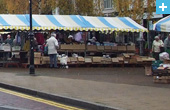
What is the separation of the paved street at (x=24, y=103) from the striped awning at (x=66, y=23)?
891cm

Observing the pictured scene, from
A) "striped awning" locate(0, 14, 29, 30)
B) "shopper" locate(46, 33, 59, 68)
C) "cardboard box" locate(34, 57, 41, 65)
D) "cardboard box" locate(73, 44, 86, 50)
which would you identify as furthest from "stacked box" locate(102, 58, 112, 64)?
"striped awning" locate(0, 14, 29, 30)

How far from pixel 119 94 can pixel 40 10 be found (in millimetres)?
26073

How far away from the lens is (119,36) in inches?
1174

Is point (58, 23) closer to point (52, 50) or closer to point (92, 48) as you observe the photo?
point (52, 50)

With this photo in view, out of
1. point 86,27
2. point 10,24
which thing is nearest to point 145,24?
point 86,27

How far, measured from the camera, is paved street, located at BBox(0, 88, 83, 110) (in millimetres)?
9549

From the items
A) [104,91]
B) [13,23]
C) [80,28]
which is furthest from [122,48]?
[104,91]

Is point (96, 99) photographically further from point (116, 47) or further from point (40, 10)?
point (40, 10)

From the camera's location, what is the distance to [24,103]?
10.2 meters

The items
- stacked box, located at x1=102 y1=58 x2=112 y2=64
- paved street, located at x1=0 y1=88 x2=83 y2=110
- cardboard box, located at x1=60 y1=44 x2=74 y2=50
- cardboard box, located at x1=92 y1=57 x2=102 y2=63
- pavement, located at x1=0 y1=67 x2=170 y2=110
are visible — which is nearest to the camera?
pavement, located at x1=0 y1=67 x2=170 y2=110

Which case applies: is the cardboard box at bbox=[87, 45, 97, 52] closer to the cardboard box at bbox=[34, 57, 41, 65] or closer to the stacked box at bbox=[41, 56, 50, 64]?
the stacked box at bbox=[41, 56, 50, 64]

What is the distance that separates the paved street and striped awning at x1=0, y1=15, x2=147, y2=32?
29.2ft

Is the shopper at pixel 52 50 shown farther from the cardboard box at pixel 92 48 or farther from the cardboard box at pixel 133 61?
the cardboard box at pixel 133 61

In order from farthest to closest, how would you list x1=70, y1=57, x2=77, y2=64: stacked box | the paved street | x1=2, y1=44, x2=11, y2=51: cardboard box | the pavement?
x1=2, y1=44, x2=11, y2=51: cardboard box
x1=70, y1=57, x2=77, y2=64: stacked box
the paved street
the pavement
